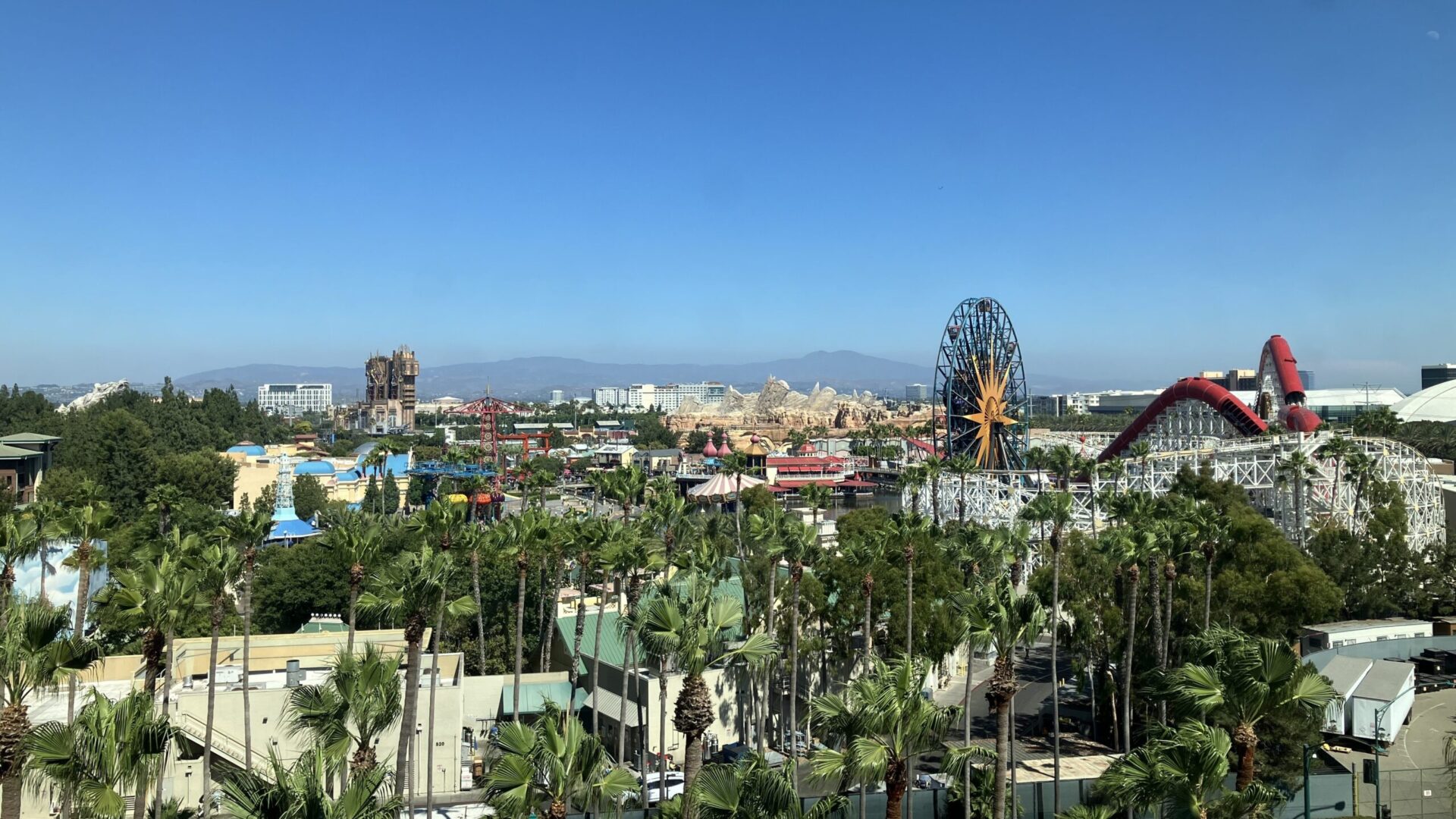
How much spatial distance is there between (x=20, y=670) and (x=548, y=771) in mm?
7349

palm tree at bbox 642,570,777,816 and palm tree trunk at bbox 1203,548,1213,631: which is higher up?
palm tree at bbox 642,570,777,816

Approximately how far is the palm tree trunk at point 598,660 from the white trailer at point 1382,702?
2306cm

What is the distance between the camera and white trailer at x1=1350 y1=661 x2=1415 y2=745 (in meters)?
34.7

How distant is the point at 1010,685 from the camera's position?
20.1m

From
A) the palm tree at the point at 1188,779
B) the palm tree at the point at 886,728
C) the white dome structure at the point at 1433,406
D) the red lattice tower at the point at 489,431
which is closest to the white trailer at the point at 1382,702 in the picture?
the palm tree at the point at 1188,779

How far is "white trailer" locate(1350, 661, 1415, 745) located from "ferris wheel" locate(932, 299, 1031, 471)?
180 feet

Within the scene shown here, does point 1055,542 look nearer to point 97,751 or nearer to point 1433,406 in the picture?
point 97,751

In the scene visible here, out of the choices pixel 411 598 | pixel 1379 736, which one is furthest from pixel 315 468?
pixel 1379 736

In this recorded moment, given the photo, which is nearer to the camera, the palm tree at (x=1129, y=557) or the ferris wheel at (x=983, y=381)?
the palm tree at (x=1129, y=557)

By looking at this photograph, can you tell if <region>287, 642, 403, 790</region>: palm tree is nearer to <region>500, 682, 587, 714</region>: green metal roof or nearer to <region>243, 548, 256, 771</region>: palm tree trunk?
<region>243, 548, 256, 771</region>: palm tree trunk

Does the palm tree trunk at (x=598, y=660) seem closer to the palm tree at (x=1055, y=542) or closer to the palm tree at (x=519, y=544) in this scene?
the palm tree at (x=519, y=544)

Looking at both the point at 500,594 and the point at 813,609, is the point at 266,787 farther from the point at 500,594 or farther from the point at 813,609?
the point at 500,594

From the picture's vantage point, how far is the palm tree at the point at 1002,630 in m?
19.4

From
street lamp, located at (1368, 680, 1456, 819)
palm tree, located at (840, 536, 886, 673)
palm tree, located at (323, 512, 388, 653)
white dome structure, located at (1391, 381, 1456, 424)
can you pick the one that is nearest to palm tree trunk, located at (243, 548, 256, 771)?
palm tree, located at (323, 512, 388, 653)
